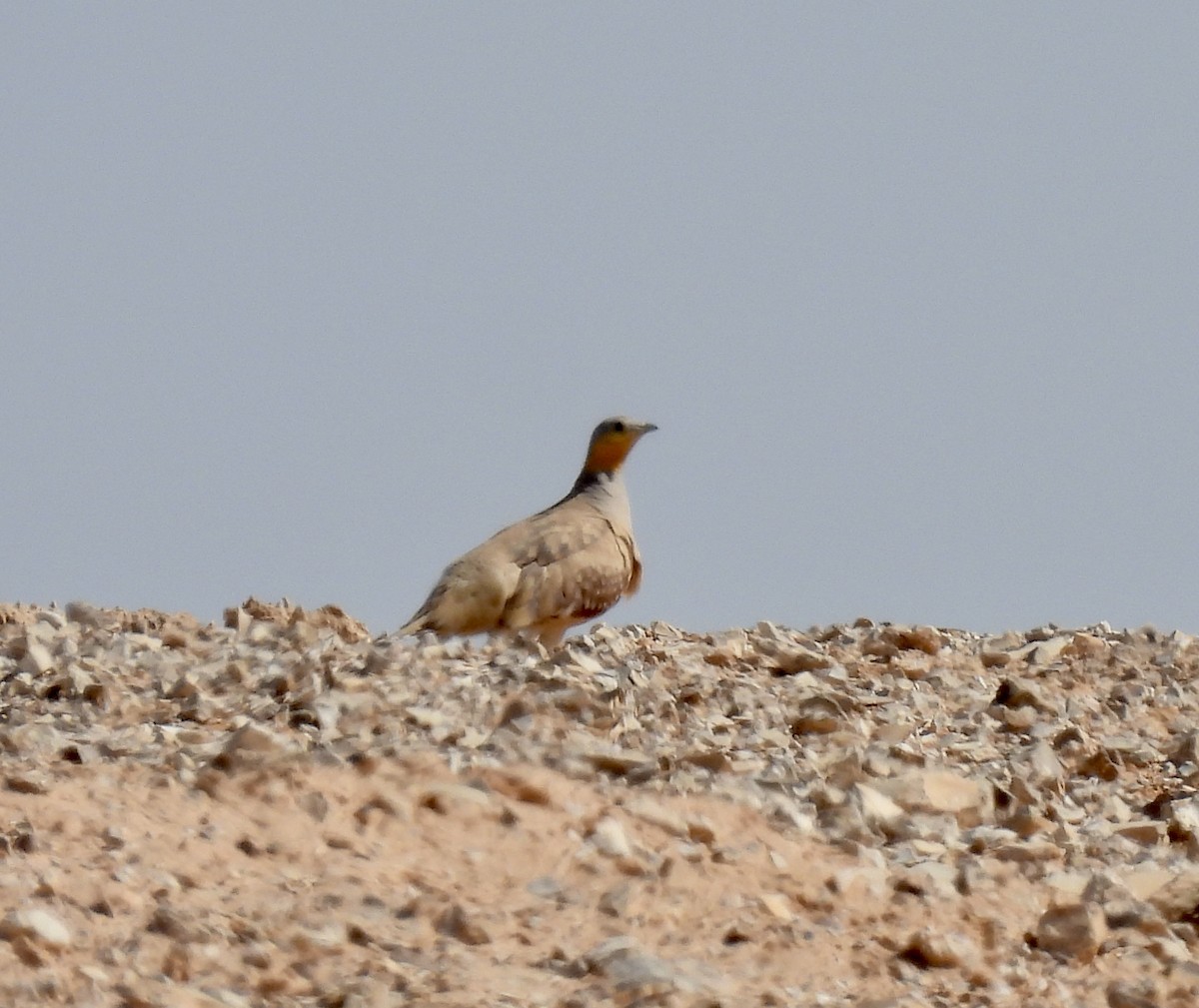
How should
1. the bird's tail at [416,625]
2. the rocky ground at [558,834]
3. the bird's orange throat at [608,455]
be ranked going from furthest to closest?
the bird's orange throat at [608,455]
the bird's tail at [416,625]
the rocky ground at [558,834]

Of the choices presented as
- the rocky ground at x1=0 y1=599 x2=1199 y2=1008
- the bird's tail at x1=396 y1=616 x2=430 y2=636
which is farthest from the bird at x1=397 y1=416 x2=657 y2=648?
the rocky ground at x1=0 y1=599 x2=1199 y2=1008

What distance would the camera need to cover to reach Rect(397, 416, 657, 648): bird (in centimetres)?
1321

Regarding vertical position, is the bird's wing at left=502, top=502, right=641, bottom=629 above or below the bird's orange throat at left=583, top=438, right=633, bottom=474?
below

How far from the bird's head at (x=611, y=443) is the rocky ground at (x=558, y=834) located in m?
6.21

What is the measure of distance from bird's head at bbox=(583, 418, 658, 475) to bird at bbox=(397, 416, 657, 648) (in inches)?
17.0

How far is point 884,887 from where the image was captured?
670 cm

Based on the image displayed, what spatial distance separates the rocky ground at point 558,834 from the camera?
580cm

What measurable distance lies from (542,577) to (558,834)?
680 centimetres

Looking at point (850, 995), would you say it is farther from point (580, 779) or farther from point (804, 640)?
point (804, 640)

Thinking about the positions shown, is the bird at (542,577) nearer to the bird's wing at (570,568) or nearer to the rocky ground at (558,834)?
the bird's wing at (570,568)

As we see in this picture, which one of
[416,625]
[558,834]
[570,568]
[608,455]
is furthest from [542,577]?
[558,834]

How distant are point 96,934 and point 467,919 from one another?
117 centimetres

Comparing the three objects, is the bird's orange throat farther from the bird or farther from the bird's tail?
the bird's tail

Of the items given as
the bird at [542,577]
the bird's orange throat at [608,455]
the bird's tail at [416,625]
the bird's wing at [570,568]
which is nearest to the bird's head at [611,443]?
the bird's orange throat at [608,455]
